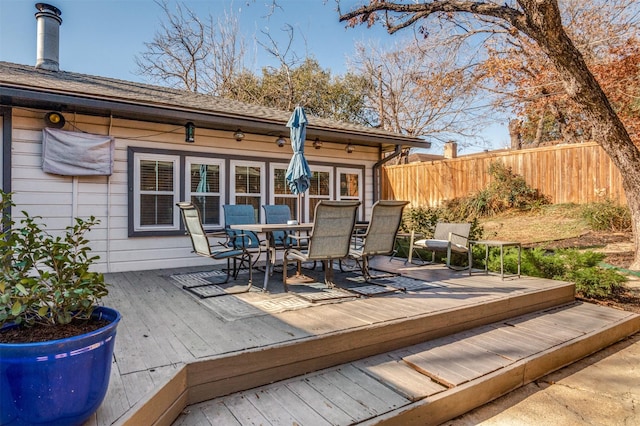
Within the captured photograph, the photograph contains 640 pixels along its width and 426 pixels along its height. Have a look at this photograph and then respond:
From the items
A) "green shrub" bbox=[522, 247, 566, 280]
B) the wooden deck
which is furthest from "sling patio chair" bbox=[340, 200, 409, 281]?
"green shrub" bbox=[522, 247, 566, 280]

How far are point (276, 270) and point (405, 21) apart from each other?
4653 millimetres

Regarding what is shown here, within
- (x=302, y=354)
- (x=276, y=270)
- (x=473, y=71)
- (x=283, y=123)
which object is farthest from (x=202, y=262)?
(x=473, y=71)

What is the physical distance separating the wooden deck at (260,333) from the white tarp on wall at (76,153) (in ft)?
5.51

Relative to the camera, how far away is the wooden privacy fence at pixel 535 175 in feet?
29.6

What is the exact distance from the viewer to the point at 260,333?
8.85 ft

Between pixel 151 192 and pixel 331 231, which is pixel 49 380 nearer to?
pixel 331 231

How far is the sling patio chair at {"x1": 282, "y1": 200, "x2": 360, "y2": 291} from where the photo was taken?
146 inches

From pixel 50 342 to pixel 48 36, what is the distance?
23.2 ft

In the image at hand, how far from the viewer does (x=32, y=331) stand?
162 cm

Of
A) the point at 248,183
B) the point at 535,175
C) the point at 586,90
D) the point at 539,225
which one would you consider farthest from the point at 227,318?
the point at 535,175

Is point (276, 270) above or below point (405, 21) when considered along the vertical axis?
below

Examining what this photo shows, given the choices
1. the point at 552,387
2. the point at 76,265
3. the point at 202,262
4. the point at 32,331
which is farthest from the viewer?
the point at 202,262

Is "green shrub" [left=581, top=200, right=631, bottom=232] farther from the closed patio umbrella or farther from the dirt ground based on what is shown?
the closed patio umbrella

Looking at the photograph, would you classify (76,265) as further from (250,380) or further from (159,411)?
(250,380)
